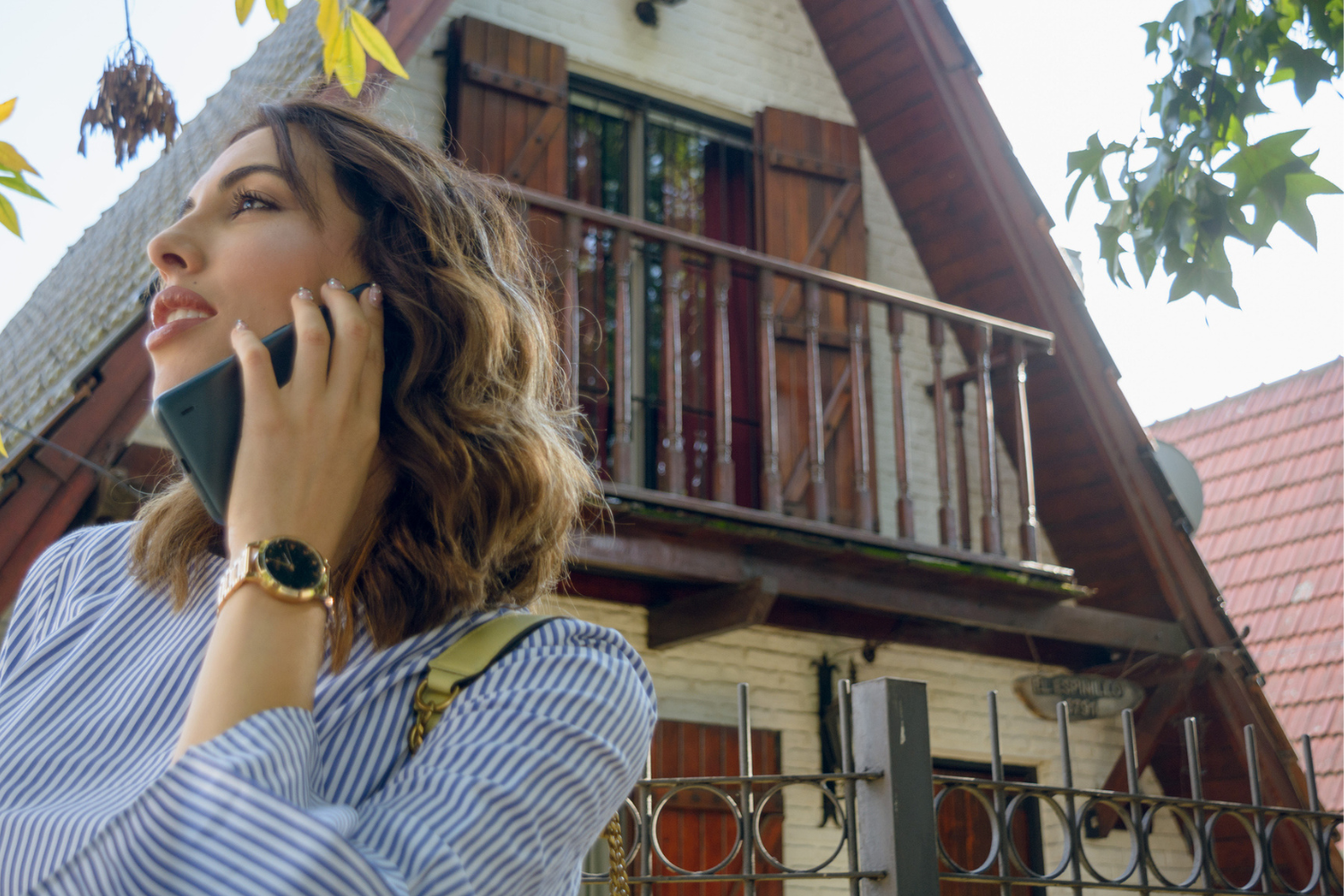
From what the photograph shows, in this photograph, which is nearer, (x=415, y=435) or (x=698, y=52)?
(x=415, y=435)

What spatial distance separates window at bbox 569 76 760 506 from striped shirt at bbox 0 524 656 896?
4770mm

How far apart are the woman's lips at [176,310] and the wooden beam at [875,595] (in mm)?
3175

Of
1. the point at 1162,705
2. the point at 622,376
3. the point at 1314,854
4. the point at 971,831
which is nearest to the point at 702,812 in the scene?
the point at 971,831

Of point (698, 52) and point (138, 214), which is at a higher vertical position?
point (698, 52)

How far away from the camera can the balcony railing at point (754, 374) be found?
16.7ft

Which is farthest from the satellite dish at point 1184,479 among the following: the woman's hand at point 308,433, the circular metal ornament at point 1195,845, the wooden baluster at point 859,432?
the woman's hand at point 308,433

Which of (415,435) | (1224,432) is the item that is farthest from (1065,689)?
(1224,432)

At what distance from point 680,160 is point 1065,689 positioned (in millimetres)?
3384

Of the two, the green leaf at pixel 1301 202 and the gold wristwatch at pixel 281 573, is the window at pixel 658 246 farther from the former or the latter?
the gold wristwatch at pixel 281 573

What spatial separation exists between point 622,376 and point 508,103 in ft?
6.08

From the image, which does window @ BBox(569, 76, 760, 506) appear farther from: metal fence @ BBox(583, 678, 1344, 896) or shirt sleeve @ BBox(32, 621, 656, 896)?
shirt sleeve @ BBox(32, 621, 656, 896)

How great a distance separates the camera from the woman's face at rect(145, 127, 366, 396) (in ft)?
4.01

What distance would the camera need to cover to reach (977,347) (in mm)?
5930

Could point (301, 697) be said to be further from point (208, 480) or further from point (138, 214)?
point (138, 214)
